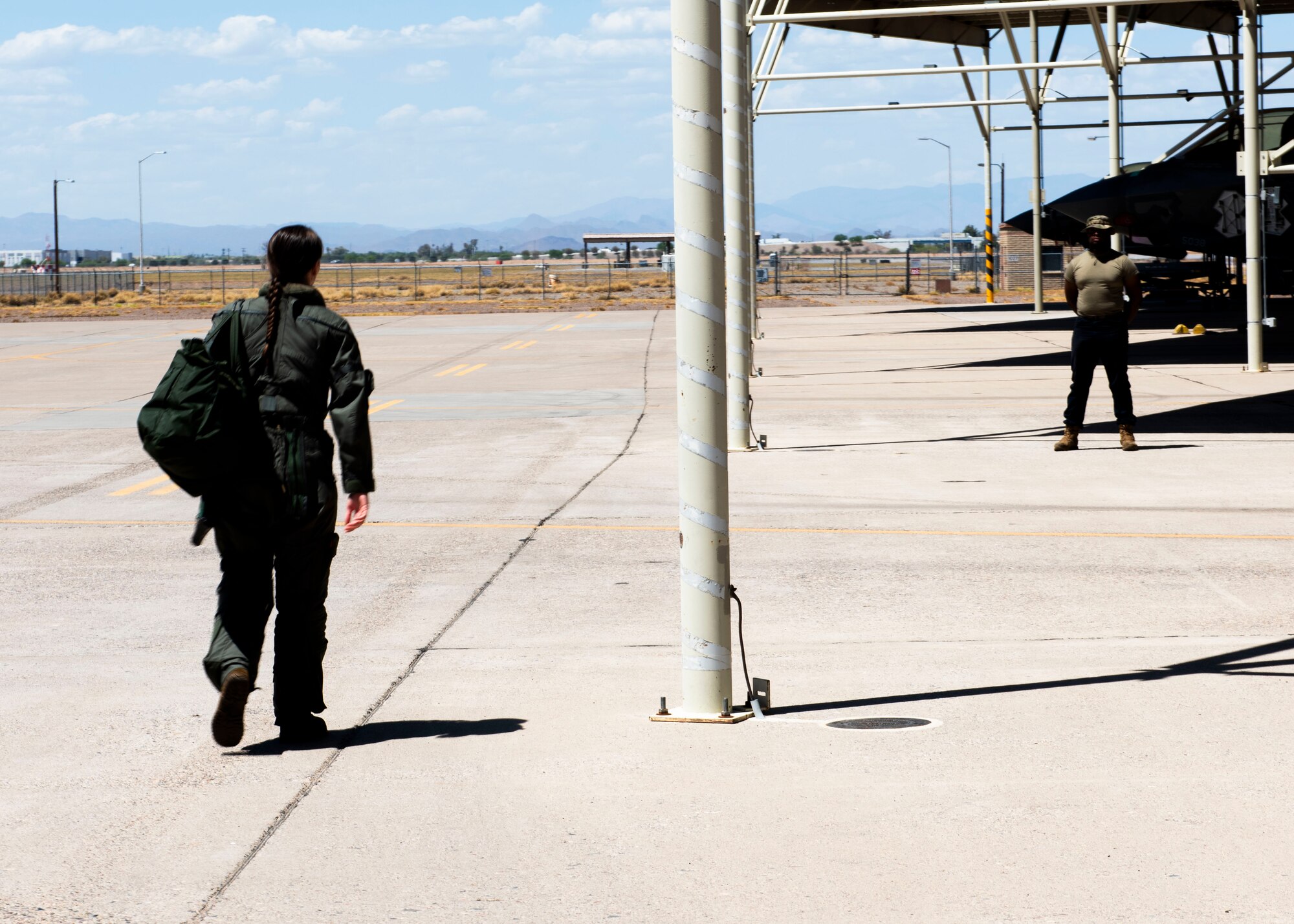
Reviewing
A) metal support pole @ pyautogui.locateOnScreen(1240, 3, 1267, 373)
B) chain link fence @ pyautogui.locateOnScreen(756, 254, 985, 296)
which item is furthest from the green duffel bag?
chain link fence @ pyautogui.locateOnScreen(756, 254, 985, 296)

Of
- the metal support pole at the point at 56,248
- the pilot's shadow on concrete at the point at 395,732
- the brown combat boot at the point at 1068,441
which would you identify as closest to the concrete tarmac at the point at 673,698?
the pilot's shadow on concrete at the point at 395,732

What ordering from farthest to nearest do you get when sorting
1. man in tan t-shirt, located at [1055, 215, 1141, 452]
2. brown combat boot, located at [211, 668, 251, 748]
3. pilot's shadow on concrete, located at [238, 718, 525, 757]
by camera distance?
man in tan t-shirt, located at [1055, 215, 1141, 452] → pilot's shadow on concrete, located at [238, 718, 525, 757] → brown combat boot, located at [211, 668, 251, 748]

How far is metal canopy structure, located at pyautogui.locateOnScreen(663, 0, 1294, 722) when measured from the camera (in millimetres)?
5656

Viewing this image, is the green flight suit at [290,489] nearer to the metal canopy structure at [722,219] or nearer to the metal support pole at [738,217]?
the metal canopy structure at [722,219]

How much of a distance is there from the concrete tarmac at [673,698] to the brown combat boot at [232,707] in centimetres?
Answer: 11

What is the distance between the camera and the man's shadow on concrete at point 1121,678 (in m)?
5.93

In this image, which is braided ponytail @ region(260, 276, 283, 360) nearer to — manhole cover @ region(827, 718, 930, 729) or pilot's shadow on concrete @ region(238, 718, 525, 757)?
pilot's shadow on concrete @ region(238, 718, 525, 757)

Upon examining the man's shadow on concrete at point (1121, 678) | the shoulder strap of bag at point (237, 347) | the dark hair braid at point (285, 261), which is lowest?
the man's shadow on concrete at point (1121, 678)

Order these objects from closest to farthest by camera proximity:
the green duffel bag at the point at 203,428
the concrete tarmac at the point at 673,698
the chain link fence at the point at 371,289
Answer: the concrete tarmac at the point at 673,698 → the green duffel bag at the point at 203,428 → the chain link fence at the point at 371,289

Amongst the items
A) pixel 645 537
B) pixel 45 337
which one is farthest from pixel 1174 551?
pixel 45 337

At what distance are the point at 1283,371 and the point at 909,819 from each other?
19233 mm

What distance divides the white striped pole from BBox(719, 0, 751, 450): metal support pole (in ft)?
24.4

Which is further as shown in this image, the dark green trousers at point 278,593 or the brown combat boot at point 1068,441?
the brown combat boot at point 1068,441

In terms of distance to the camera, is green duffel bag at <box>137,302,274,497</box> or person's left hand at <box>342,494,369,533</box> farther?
person's left hand at <box>342,494,369,533</box>
